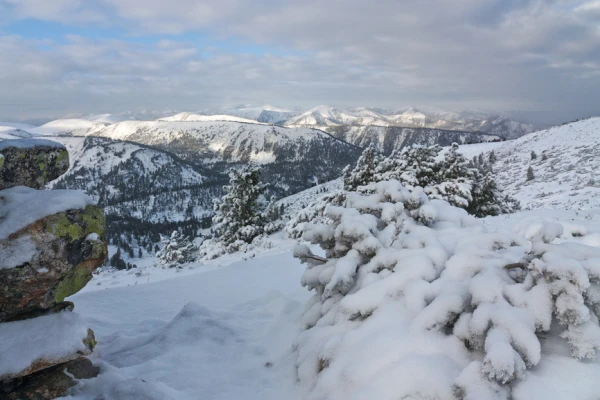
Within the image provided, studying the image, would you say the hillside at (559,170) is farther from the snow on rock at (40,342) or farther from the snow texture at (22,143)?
the snow texture at (22,143)

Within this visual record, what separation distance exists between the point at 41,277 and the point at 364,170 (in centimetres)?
1719

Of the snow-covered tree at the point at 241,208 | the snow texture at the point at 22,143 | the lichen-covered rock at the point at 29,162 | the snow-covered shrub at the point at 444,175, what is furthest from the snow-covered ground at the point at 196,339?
the snow-covered tree at the point at 241,208

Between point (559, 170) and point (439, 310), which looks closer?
point (439, 310)

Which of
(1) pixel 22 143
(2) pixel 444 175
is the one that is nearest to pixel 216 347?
(1) pixel 22 143

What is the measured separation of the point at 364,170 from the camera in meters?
19.2

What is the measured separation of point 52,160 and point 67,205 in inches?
48.6

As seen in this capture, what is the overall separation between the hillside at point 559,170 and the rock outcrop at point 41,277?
21.3m

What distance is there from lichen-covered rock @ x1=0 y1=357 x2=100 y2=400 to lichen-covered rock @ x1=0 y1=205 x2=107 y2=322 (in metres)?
0.70

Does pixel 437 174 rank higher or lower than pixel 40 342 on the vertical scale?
higher

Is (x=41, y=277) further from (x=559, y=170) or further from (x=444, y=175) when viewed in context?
(x=559, y=170)

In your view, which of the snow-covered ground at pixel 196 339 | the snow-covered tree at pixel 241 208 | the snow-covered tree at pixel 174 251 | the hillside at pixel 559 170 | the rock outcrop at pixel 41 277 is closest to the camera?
the rock outcrop at pixel 41 277

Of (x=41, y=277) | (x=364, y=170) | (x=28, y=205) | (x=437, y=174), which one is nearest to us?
(x=41, y=277)

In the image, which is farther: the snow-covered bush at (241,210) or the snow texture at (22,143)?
the snow-covered bush at (241,210)

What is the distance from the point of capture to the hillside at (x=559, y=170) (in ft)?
85.8
